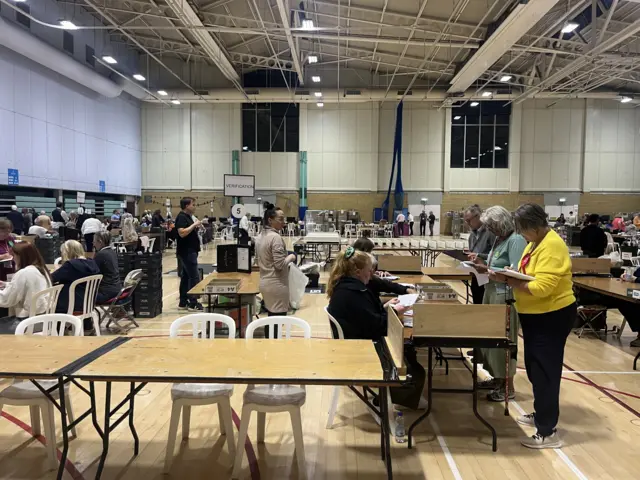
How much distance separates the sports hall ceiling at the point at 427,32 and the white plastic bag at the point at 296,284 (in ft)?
22.2

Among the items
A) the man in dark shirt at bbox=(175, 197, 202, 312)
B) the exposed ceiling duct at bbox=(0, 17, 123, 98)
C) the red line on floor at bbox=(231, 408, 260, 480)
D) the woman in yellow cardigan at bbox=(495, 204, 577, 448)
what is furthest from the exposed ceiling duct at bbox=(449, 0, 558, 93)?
the exposed ceiling duct at bbox=(0, 17, 123, 98)

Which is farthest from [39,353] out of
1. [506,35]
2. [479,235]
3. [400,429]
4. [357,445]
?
[506,35]

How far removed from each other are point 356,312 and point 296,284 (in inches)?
147

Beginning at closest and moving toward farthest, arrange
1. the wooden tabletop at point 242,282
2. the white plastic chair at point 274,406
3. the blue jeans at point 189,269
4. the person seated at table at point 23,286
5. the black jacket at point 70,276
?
the white plastic chair at point 274,406 < the person seated at table at point 23,286 < the black jacket at point 70,276 < the wooden tabletop at point 242,282 < the blue jeans at point 189,269

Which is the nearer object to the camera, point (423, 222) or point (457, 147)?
point (423, 222)

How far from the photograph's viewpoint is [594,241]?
24.5ft

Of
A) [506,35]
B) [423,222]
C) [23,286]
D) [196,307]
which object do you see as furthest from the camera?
[423,222]

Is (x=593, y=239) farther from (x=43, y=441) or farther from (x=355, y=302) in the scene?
(x=43, y=441)

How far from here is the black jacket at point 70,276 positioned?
4.15 metres

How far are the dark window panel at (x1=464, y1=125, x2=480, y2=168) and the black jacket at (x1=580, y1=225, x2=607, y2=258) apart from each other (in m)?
14.2

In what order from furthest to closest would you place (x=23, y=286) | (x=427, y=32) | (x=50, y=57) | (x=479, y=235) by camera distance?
1. (x=427, y=32)
2. (x=50, y=57)
3. (x=479, y=235)
4. (x=23, y=286)

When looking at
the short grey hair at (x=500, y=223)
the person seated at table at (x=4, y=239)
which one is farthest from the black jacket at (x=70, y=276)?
the short grey hair at (x=500, y=223)

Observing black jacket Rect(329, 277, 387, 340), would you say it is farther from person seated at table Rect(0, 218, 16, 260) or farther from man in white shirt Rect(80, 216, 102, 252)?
man in white shirt Rect(80, 216, 102, 252)

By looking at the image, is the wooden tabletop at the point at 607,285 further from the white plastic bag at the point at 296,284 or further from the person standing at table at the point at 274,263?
the white plastic bag at the point at 296,284
